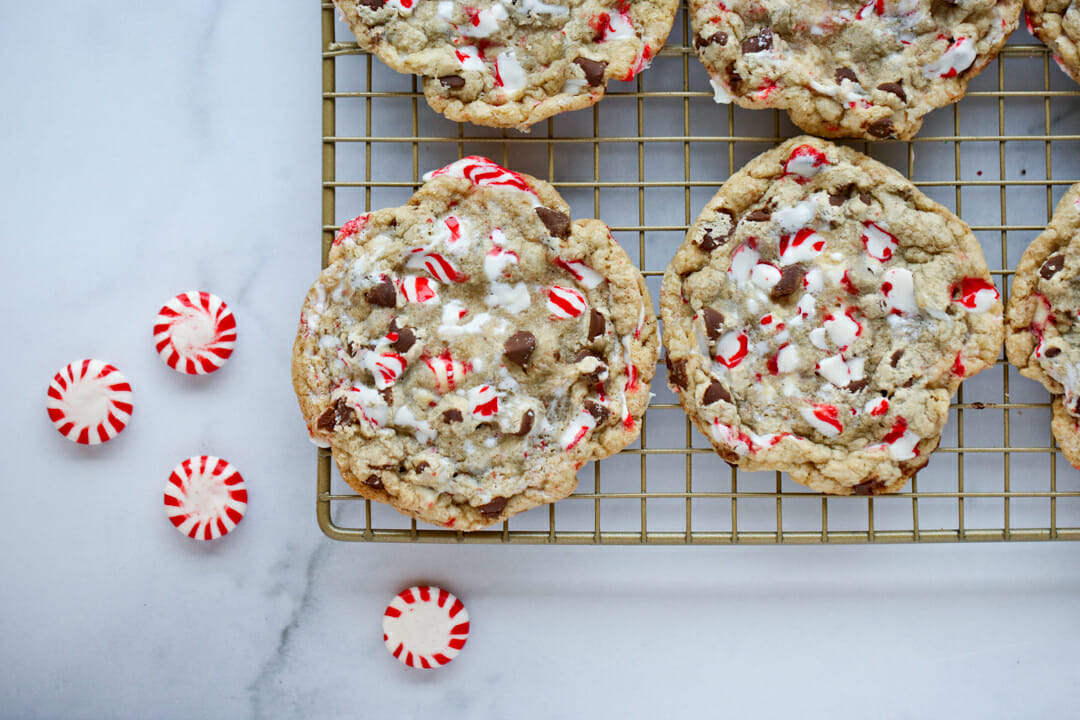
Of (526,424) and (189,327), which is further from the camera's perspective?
(189,327)

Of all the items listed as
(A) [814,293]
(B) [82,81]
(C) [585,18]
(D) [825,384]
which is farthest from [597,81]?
(B) [82,81]

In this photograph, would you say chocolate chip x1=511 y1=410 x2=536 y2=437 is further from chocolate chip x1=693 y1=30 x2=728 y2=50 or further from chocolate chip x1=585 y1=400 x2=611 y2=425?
chocolate chip x1=693 y1=30 x2=728 y2=50

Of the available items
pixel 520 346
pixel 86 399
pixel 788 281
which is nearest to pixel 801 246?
pixel 788 281

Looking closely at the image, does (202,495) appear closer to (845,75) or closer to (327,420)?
(327,420)

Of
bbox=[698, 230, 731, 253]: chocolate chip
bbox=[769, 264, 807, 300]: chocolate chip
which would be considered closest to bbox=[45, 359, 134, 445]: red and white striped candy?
bbox=[698, 230, 731, 253]: chocolate chip

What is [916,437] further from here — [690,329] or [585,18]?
[585,18]

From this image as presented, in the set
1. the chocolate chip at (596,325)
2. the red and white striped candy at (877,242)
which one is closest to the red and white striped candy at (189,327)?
the chocolate chip at (596,325)

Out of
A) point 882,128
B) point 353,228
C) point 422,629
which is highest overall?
point 882,128
